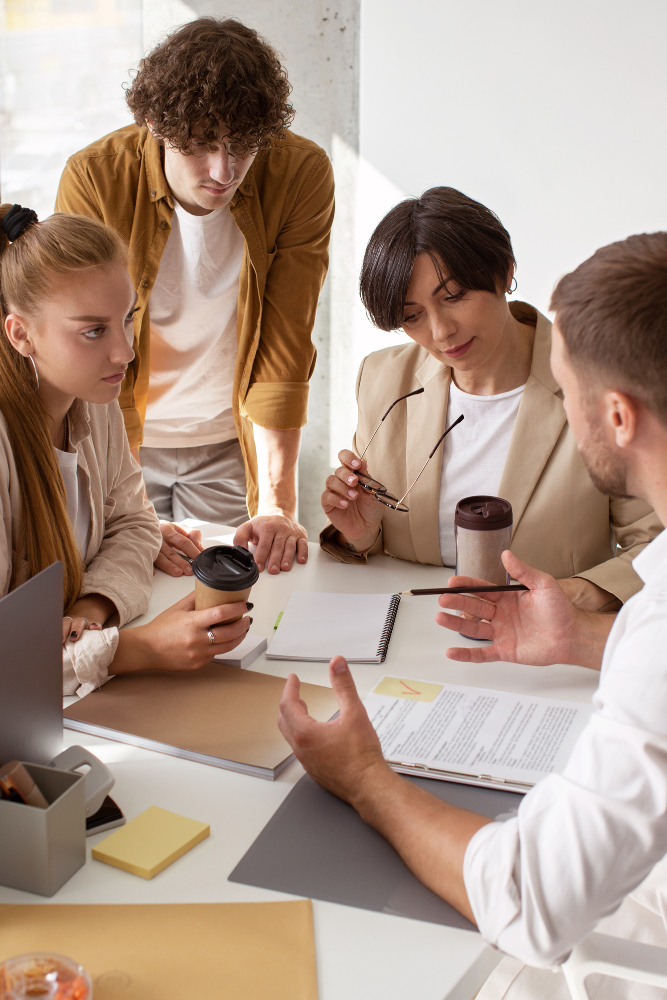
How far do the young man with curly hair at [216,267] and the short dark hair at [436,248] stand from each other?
17.7 inches

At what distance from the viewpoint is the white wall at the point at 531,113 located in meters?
3.15

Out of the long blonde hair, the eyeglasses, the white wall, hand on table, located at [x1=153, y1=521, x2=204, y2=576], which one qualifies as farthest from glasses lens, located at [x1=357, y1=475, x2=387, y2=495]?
the white wall

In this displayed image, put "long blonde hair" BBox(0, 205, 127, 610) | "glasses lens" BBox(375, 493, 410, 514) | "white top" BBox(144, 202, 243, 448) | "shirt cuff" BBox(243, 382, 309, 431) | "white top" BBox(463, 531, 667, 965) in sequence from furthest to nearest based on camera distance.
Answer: "shirt cuff" BBox(243, 382, 309, 431) → "white top" BBox(144, 202, 243, 448) → "glasses lens" BBox(375, 493, 410, 514) → "long blonde hair" BBox(0, 205, 127, 610) → "white top" BBox(463, 531, 667, 965)

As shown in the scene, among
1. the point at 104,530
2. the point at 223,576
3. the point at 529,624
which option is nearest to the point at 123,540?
the point at 104,530

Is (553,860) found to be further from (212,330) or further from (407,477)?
(212,330)

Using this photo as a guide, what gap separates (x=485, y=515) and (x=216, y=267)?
1.28 m

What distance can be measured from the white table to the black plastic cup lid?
205mm

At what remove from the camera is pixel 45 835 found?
0.94 metres

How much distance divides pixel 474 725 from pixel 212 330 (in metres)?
1.58

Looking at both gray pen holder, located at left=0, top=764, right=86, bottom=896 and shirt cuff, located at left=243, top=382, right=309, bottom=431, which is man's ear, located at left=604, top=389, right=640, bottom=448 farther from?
shirt cuff, located at left=243, top=382, right=309, bottom=431

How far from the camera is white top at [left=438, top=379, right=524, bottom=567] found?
198 centimetres

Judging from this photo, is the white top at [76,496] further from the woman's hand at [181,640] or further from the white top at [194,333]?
the white top at [194,333]

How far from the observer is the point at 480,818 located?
39.6 inches

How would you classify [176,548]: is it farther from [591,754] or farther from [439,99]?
[439,99]
